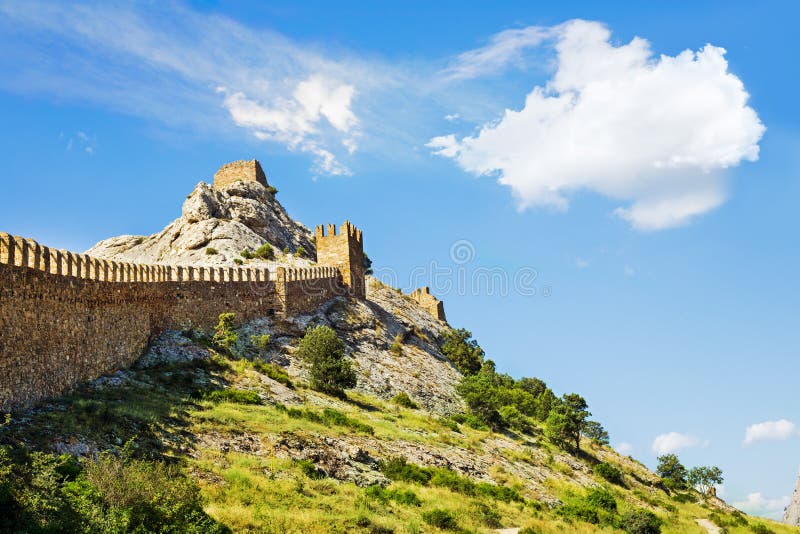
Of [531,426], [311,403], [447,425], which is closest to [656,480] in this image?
[531,426]

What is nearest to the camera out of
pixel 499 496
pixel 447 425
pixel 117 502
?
pixel 117 502

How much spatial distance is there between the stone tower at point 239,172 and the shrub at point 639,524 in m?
54.3

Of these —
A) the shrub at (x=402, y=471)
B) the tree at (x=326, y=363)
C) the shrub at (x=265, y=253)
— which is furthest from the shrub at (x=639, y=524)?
the shrub at (x=265, y=253)

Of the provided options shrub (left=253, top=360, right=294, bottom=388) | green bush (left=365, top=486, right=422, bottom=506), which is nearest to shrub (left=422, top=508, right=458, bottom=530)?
green bush (left=365, top=486, right=422, bottom=506)

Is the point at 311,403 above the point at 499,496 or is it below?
above

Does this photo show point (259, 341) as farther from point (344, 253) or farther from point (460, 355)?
point (460, 355)

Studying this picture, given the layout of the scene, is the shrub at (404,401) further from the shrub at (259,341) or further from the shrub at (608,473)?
the shrub at (608,473)

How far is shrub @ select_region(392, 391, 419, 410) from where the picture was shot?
39469mm

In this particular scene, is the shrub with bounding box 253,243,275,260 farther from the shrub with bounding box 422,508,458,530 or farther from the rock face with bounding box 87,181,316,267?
the shrub with bounding box 422,508,458,530

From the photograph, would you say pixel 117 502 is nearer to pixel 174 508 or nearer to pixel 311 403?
pixel 174 508

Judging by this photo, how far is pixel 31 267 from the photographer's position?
21.0m

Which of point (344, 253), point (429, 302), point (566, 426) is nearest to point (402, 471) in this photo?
point (566, 426)

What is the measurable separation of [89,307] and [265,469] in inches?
402

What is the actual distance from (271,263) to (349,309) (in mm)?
7526
